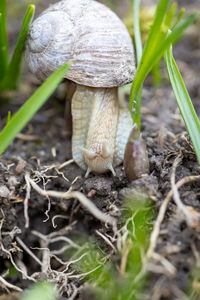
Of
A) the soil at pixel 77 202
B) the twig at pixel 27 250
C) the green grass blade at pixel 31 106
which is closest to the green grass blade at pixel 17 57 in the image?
the soil at pixel 77 202

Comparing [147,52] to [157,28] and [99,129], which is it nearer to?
[157,28]

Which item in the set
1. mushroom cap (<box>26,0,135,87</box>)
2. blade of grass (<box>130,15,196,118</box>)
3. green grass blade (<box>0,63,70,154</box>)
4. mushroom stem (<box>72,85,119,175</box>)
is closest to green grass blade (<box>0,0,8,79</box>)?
mushroom cap (<box>26,0,135,87</box>)

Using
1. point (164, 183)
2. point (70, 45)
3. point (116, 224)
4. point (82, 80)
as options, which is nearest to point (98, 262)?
point (116, 224)

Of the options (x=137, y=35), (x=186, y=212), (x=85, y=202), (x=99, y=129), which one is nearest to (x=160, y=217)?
(x=186, y=212)

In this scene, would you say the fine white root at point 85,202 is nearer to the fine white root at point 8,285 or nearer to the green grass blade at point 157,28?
the fine white root at point 8,285

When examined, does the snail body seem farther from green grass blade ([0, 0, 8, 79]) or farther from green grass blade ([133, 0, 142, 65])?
green grass blade ([0, 0, 8, 79])

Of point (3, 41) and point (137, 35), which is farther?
point (3, 41)
